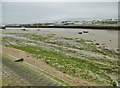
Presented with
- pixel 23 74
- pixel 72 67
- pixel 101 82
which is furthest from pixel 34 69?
pixel 101 82

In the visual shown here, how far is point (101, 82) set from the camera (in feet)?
43.7

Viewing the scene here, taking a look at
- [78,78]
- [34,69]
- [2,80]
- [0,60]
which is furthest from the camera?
[0,60]

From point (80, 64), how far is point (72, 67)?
1151 mm

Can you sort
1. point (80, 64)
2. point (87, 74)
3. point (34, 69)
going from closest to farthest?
point (87, 74)
point (34, 69)
point (80, 64)

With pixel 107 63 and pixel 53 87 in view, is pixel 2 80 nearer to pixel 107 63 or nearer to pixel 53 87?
pixel 53 87

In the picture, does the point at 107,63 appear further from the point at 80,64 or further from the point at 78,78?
the point at 78,78

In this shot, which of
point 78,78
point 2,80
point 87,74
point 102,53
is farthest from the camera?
point 102,53

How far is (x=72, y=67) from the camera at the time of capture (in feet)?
54.6

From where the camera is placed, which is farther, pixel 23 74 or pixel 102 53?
pixel 102 53

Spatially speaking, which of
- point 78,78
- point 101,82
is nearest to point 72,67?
point 78,78

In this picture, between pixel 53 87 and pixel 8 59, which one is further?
pixel 8 59

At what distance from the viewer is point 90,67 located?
1662 centimetres

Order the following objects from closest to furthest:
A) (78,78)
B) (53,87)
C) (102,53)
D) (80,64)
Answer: (53,87) → (78,78) → (80,64) → (102,53)

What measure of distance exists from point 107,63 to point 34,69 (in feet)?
20.4
